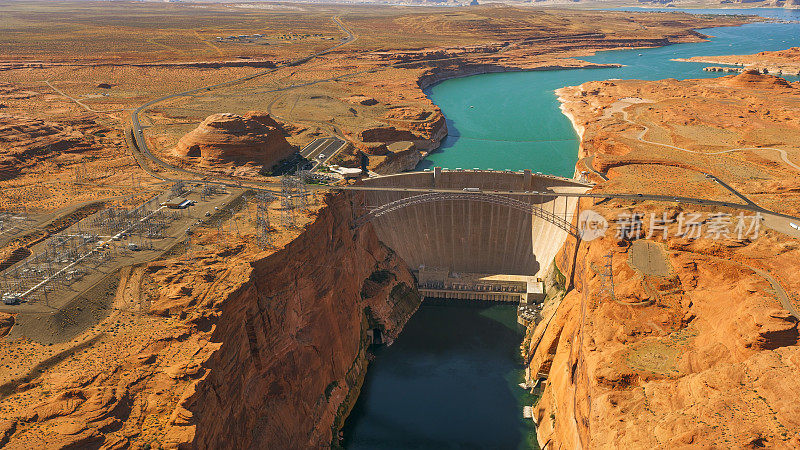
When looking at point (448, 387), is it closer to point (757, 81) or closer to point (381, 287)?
point (381, 287)

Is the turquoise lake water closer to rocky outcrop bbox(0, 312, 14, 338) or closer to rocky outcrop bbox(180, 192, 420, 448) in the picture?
rocky outcrop bbox(180, 192, 420, 448)

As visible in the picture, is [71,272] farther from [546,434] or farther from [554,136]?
[554,136]

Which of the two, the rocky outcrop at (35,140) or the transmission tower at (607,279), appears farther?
Result: the rocky outcrop at (35,140)

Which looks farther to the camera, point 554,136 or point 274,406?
point 554,136

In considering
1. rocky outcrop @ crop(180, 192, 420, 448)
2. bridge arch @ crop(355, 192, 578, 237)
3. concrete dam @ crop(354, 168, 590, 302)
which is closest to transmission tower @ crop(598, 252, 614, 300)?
bridge arch @ crop(355, 192, 578, 237)

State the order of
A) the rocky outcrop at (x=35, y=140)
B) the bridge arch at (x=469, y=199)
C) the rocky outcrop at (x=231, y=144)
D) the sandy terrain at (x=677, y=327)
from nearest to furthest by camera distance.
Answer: the sandy terrain at (x=677, y=327) < the bridge arch at (x=469, y=199) < the rocky outcrop at (x=35, y=140) < the rocky outcrop at (x=231, y=144)

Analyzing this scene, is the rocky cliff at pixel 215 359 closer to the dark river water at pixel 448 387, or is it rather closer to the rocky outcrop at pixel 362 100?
the dark river water at pixel 448 387

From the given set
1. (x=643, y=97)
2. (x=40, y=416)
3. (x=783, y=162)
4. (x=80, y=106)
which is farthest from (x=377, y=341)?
(x=643, y=97)

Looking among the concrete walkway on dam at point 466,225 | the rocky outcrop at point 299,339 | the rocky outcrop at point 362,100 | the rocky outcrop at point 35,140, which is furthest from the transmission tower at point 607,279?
the rocky outcrop at point 362,100
